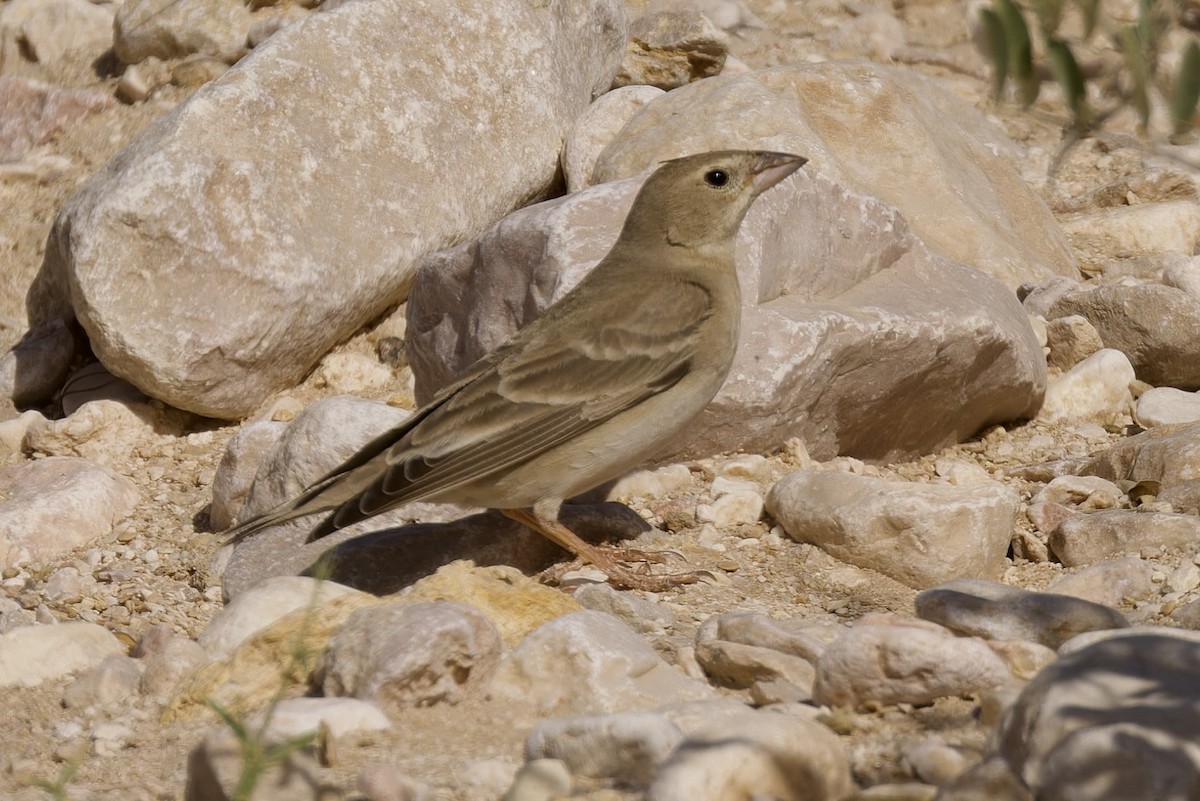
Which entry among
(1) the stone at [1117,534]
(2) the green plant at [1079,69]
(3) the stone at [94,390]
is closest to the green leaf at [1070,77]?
(2) the green plant at [1079,69]

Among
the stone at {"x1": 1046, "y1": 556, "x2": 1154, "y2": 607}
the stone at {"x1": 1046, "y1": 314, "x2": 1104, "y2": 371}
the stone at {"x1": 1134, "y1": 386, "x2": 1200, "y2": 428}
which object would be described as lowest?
the stone at {"x1": 1046, "y1": 314, "x2": 1104, "y2": 371}

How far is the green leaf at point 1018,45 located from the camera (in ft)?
8.98

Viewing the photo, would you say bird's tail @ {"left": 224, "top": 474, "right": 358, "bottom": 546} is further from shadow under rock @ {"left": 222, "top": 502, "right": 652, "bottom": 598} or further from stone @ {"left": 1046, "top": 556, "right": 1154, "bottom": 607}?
stone @ {"left": 1046, "top": 556, "right": 1154, "bottom": 607}

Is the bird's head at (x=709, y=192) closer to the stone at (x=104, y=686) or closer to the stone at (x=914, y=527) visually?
the stone at (x=914, y=527)

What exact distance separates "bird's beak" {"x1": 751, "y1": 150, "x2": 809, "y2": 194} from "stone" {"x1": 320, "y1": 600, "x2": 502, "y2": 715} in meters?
2.34

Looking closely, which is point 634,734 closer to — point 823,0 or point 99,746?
point 99,746

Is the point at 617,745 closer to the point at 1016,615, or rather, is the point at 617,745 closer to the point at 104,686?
the point at 1016,615

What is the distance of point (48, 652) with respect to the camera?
14.3 ft

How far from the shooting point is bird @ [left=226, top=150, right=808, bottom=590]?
16.6ft

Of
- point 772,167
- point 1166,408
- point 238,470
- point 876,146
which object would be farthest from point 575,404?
point 876,146

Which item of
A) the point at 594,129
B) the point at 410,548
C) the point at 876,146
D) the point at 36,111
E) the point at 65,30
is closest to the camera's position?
the point at 410,548

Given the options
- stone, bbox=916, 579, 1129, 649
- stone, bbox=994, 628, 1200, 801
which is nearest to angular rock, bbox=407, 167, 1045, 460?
stone, bbox=916, 579, 1129, 649

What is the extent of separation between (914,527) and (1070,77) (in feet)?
8.70

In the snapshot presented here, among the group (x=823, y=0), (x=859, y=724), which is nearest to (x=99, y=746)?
(x=859, y=724)
